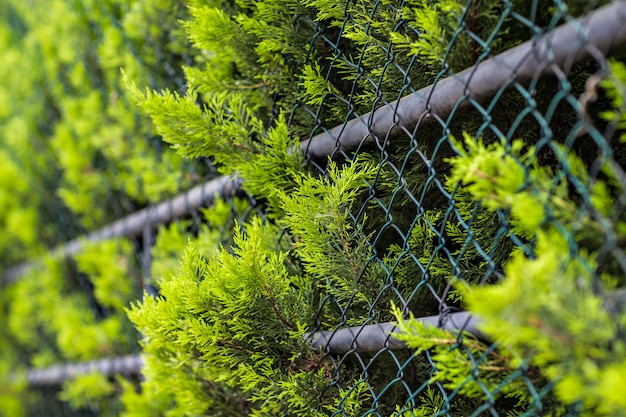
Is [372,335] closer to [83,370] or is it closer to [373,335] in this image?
[373,335]

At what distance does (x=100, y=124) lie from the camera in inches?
123

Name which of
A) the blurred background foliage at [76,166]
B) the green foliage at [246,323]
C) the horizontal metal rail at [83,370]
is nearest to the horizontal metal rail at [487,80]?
the green foliage at [246,323]

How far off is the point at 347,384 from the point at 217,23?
0.98 m

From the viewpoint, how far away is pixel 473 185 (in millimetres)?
1162

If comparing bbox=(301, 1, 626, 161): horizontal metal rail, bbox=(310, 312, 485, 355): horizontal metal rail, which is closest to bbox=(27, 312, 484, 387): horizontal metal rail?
bbox=(310, 312, 485, 355): horizontal metal rail

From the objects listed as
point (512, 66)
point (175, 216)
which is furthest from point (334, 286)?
point (175, 216)

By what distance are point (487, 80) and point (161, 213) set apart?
1638 millimetres

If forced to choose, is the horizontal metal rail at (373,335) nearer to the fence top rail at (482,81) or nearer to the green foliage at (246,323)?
the green foliage at (246,323)

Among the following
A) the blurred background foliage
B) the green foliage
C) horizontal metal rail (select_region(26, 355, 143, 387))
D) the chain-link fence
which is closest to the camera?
the chain-link fence

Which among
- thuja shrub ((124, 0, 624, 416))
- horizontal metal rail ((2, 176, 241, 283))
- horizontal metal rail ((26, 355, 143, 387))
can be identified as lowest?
horizontal metal rail ((26, 355, 143, 387))

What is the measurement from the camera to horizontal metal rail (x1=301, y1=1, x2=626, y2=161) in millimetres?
1067

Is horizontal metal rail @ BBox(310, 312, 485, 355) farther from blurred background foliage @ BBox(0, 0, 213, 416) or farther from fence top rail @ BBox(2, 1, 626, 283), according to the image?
blurred background foliage @ BBox(0, 0, 213, 416)

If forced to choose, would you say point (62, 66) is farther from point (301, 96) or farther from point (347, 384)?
point (347, 384)

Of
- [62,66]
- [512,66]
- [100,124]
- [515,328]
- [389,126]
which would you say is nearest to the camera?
[515,328]
